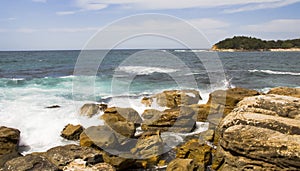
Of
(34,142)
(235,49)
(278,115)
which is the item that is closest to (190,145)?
(278,115)

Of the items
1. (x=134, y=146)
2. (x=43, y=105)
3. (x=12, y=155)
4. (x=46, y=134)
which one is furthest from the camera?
(x=43, y=105)

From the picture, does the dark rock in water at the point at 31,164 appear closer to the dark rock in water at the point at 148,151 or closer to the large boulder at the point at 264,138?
the dark rock in water at the point at 148,151

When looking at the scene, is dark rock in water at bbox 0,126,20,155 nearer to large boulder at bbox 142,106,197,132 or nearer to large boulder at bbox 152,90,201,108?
large boulder at bbox 142,106,197,132

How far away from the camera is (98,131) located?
8.01 m

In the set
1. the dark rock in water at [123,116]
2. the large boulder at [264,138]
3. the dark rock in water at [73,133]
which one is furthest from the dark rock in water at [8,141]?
the large boulder at [264,138]

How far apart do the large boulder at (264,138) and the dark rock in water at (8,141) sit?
18.6ft

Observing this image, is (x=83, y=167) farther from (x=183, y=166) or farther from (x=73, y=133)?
(x=73, y=133)

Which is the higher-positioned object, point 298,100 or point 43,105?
point 298,100

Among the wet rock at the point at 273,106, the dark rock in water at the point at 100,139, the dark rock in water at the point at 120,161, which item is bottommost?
the dark rock in water at the point at 120,161

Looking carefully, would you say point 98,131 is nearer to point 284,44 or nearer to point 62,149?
point 62,149

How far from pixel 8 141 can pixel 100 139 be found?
8.87 ft

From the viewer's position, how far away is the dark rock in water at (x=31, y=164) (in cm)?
519

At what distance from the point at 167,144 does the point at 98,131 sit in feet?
6.94

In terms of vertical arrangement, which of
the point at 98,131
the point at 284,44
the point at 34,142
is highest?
the point at 284,44
